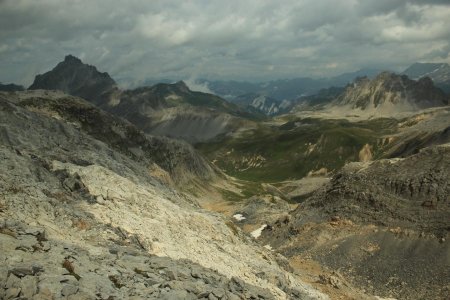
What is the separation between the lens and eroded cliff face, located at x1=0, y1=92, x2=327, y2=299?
26.4m

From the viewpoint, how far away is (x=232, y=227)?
57.1 metres

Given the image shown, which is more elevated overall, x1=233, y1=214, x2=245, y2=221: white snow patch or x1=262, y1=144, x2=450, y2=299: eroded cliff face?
x1=262, y1=144, x2=450, y2=299: eroded cliff face

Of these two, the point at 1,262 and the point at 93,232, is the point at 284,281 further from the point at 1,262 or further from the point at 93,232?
the point at 1,262

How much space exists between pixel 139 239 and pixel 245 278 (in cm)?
902

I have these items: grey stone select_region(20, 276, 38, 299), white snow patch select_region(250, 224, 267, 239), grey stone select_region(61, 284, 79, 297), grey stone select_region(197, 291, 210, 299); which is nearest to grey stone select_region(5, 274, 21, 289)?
grey stone select_region(20, 276, 38, 299)

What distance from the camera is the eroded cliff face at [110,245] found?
2638cm

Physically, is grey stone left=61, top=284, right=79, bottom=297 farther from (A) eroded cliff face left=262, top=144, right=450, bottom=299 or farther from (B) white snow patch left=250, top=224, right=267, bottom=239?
(B) white snow patch left=250, top=224, right=267, bottom=239

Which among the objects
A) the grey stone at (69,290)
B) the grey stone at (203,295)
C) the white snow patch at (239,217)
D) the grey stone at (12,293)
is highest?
the grey stone at (12,293)

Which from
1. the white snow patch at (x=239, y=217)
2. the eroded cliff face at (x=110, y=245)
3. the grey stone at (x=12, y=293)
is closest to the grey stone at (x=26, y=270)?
the eroded cliff face at (x=110, y=245)

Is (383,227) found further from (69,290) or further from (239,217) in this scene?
(69,290)

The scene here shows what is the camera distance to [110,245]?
36594 mm

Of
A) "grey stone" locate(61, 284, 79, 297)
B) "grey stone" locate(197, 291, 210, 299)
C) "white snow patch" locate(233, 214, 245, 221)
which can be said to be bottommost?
"white snow patch" locate(233, 214, 245, 221)

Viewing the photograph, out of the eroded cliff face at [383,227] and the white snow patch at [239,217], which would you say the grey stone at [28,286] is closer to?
the eroded cliff face at [383,227]

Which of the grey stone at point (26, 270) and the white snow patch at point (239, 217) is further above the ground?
the grey stone at point (26, 270)
